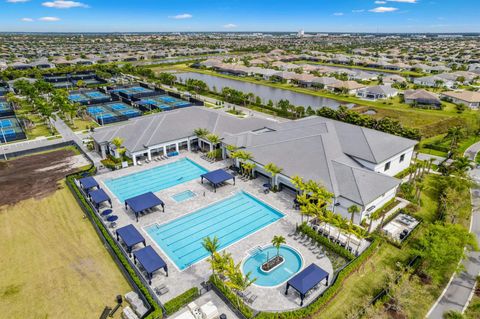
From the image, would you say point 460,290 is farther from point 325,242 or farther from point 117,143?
point 117,143

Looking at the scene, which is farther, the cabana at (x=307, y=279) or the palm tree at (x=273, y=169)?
the palm tree at (x=273, y=169)

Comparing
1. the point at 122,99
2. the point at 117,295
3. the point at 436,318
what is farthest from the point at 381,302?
the point at 122,99

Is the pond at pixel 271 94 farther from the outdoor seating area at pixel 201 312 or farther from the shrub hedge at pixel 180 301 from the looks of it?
the outdoor seating area at pixel 201 312

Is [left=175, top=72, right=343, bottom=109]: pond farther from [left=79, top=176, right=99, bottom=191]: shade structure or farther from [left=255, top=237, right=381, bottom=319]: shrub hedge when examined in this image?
[left=255, top=237, right=381, bottom=319]: shrub hedge

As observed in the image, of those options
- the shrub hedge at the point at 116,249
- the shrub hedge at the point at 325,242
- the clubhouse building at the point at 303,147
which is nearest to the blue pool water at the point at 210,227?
the shrub hedge at the point at 116,249

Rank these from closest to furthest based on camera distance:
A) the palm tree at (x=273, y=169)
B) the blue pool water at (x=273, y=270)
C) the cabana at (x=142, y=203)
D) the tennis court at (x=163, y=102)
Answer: the blue pool water at (x=273, y=270) → the cabana at (x=142, y=203) → the palm tree at (x=273, y=169) → the tennis court at (x=163, y=102)

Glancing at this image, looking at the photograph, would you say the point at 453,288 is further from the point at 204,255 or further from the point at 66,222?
the point at 66,222
